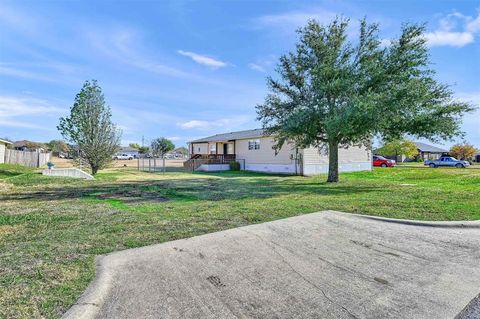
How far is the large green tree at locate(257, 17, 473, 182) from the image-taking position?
493 inches

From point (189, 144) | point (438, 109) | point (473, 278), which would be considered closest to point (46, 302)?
point (473, 278)

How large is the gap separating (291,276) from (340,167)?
73.9ft

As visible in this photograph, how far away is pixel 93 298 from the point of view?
3143 millimetres

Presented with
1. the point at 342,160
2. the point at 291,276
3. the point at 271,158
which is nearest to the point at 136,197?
the point at 291,276

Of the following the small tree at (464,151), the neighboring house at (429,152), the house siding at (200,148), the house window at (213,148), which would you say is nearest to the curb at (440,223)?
the house window at (213,148)

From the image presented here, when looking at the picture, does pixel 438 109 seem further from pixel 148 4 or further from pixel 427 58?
pixel 148 4

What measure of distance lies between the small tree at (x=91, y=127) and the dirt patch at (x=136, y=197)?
391 inches

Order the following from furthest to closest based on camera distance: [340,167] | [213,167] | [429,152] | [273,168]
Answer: [429,152] → [213,167] → [340,167] → [273,168]

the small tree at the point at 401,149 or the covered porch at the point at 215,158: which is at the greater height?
the small tree at the point at 401,149

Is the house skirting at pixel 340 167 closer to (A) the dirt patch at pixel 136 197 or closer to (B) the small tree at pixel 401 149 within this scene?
(A) the dirt patch at pixel 136 197

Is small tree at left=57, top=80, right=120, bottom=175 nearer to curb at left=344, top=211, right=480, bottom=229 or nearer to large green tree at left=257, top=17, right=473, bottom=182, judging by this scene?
large green tree at left=257, top=17, right=473, bottom=182

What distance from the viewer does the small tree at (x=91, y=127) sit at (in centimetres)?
1967

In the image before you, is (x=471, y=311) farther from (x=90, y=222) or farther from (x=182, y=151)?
(x=182, y=151)

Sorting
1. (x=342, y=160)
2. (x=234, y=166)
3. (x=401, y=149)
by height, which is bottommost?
(x=234, y=166)
